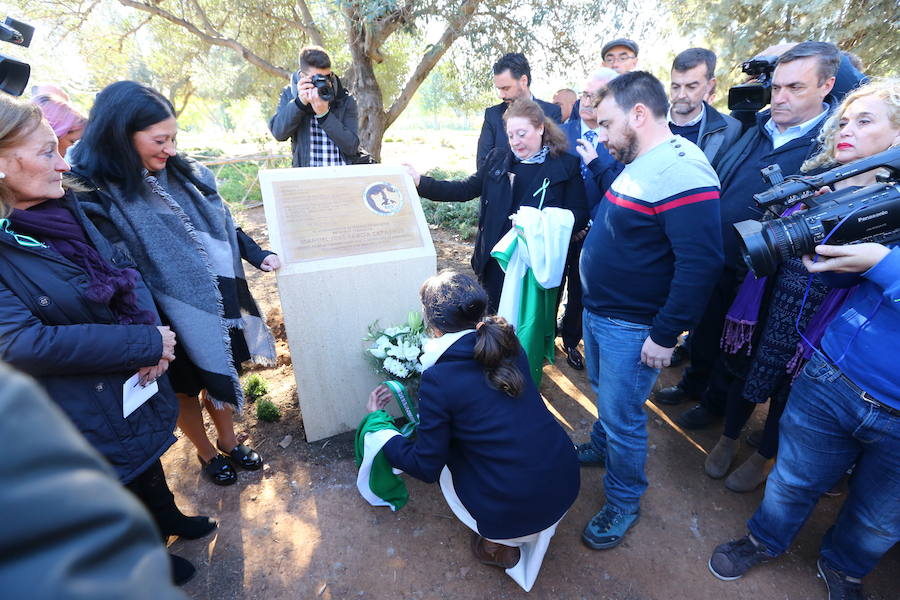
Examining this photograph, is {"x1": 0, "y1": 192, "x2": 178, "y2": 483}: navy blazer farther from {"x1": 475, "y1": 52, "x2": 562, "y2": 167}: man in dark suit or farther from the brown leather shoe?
{"x1": 475, "y1": 52, "x2": 562, "y2": 167}: man in dark suit

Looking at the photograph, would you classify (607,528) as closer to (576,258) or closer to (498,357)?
(498,357)

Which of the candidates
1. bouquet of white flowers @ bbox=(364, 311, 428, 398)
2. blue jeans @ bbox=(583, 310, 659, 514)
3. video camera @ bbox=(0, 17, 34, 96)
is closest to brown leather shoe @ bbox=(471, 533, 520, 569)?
blue jeans @ bbox=(583, 310, 659, 514)

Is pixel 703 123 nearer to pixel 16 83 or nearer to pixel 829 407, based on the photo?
pixel 829 407

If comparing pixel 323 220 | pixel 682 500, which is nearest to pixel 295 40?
pixel 323 220

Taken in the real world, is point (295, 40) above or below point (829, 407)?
above

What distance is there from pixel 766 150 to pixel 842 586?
7.74ft

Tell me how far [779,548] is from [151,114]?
365 centimetres

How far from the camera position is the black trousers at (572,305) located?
396cm

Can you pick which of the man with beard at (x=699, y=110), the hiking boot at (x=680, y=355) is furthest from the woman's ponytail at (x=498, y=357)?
the hiking boot at (x=680, y=355)

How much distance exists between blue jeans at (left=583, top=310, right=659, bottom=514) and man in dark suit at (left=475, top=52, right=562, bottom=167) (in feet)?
7.60

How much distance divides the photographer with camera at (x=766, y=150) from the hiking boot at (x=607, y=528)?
1226 mm

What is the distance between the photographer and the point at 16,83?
1721 millimetres

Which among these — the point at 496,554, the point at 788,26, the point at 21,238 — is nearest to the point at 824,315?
the point at 496,554

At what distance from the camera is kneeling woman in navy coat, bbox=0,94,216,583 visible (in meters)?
1.51
